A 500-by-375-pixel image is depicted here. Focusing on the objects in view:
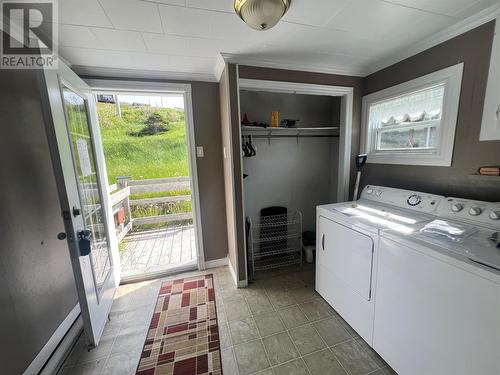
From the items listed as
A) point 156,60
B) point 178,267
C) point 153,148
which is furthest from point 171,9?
point 153,148

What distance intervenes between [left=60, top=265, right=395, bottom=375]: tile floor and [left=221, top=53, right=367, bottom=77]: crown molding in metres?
2.22

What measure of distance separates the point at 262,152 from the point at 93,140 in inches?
69.9

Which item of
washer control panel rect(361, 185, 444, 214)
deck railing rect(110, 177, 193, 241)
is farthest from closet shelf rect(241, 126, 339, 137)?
deck railing rect(110, 177, 193, 241)

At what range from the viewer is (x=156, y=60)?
1.78m

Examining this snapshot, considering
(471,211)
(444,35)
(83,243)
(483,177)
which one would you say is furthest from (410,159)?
(83,243)

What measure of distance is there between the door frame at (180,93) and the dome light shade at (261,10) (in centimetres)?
119

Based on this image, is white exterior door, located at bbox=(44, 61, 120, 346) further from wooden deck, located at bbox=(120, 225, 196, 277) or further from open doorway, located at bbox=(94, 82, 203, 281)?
open doorway, located at bbox=(94, 82, 203, 281)

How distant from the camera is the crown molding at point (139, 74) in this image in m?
1.88

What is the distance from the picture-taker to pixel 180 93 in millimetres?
2150

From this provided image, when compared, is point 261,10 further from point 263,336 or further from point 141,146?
point 141,146

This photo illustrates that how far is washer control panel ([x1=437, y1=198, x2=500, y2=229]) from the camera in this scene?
46.7 inches

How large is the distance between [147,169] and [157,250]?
1613 millimetres

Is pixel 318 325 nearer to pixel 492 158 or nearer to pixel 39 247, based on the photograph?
pixel 492 158

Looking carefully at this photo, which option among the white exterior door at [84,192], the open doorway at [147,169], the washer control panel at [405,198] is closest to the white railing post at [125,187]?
the open doorway at [147,169]
